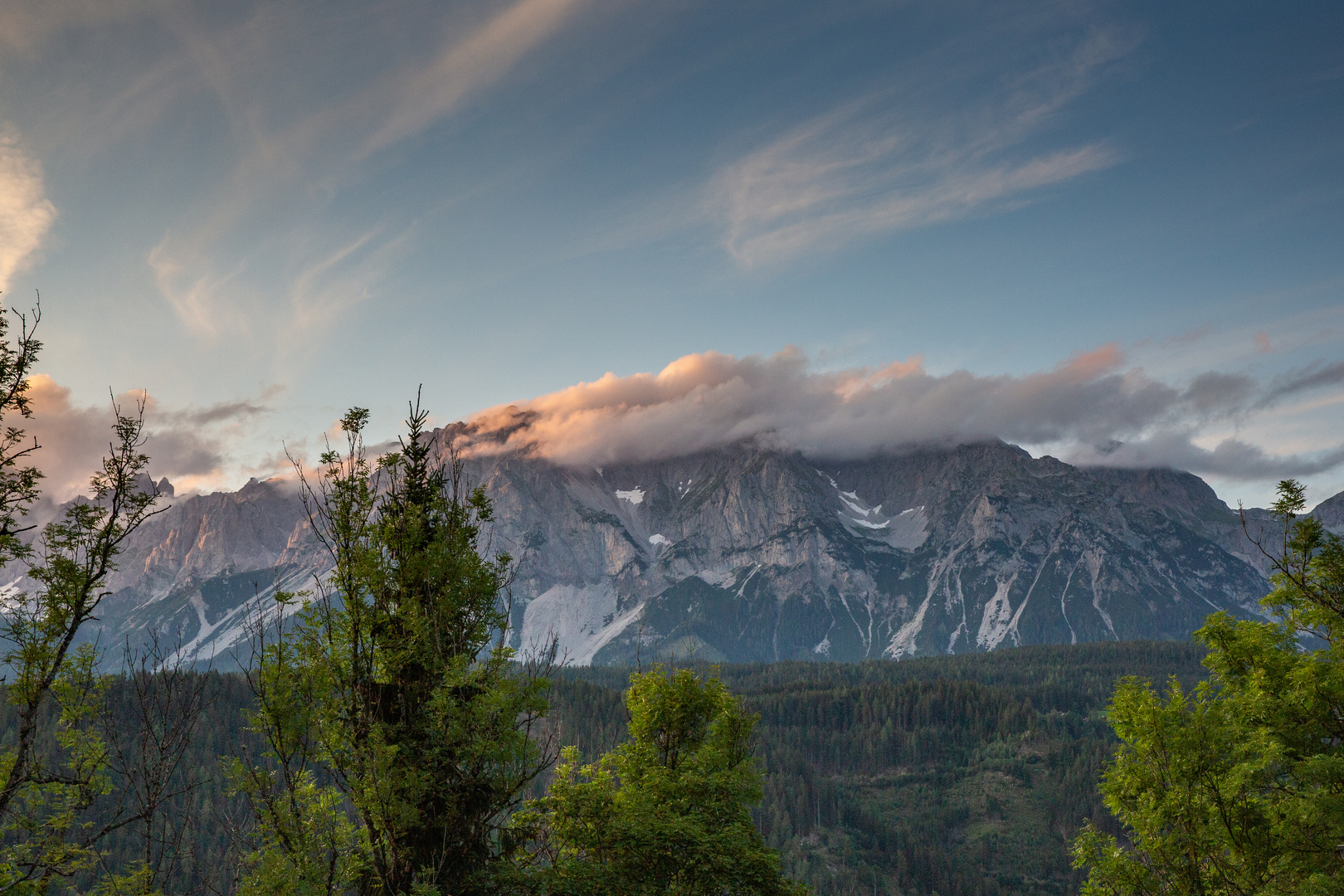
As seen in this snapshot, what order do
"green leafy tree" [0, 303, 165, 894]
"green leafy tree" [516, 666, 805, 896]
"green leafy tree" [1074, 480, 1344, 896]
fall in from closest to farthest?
"green leafy tree" [0, 303, 165, 894] < "green leafy tree" [1074, 480, 1344, 896] < "green leafy tree" [516, 666, 805, 896]

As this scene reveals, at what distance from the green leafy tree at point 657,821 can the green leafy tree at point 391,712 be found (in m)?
3.59

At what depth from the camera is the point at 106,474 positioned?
1752 centimetres

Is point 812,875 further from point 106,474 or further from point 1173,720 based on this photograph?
point 106,474

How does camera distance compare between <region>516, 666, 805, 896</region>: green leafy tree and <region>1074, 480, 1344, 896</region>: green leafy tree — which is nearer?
<region>1074, 480, 1344, 896</region>: green leafy tree

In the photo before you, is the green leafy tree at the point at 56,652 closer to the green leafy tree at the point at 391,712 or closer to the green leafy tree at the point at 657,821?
the green leafy tree at the point at 391,712

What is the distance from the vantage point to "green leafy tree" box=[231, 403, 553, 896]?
18.5m

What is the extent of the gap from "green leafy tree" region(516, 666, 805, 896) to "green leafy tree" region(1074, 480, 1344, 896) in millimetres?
11497

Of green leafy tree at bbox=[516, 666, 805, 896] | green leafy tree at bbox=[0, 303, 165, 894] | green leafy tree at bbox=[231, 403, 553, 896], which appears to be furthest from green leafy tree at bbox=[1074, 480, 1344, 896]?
green leafy tree at bbox=[0, 303, 165, 894]

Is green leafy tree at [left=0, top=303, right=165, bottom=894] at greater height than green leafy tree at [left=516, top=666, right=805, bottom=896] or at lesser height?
greater

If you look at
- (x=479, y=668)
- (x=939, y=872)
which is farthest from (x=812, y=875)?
(x=479, y=668)

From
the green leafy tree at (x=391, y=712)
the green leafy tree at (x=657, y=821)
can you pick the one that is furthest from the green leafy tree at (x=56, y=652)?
the green leafy tree at (x=657, y=821)

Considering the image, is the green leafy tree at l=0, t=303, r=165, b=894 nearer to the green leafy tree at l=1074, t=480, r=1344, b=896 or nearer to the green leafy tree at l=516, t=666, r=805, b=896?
the green leafy tree at l=516, t=666, r=805, b=896

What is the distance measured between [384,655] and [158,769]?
5316 mm

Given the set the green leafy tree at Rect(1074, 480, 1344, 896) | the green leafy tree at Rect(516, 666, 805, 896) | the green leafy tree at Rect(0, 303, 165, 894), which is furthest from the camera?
the green leafy tree at Rect(516, 666, 805, 896)
